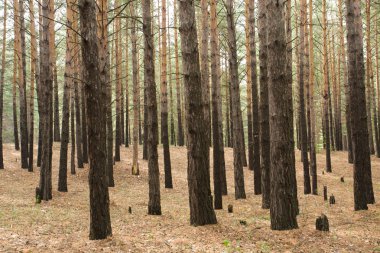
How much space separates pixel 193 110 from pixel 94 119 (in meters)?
1.98

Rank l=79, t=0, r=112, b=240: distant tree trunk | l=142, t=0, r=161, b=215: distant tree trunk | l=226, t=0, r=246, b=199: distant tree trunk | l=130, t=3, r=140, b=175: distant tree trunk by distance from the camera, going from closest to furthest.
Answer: l=79, t=0, r=112, b=240: distant tree trunk
l=142, t=0, r=161, b=215: distant tree trunk
l=226, t=0, r=246, b=199: distant tree trunk
l=130, t=3, r=140, b=175: distant tree trunk

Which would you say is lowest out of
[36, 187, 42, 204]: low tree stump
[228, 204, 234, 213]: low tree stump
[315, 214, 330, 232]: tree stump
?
[228, 204, 234, 213]: low tree stump

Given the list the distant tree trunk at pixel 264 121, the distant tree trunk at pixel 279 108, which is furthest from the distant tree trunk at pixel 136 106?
the distant tree trunk at pixel 279 108

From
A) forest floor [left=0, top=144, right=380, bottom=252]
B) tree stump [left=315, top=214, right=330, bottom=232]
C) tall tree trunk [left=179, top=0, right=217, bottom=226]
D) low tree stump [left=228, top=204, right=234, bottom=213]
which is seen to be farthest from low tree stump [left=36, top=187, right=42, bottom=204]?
tree stump [left=315, top=214, right=330, bottom=232]

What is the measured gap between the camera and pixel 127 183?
635 inches

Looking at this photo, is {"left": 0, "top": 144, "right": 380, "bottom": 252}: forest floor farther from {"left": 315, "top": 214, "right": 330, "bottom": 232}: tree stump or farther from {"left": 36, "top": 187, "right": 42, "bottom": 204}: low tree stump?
{"left": 36, "top": 187, "right": 42, "bottom": 204}: low tree stump

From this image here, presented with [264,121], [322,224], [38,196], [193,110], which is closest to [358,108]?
[264,121]

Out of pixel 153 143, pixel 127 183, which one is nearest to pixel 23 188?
pixel 127 183

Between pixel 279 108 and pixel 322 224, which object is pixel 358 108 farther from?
pixel 279 108

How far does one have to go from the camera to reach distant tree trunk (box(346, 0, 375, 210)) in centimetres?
931

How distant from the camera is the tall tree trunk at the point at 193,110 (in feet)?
23.9

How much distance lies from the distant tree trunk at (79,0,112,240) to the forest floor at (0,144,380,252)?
20.1 inches

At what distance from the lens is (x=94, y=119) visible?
6340 mm

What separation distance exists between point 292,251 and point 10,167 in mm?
15735
